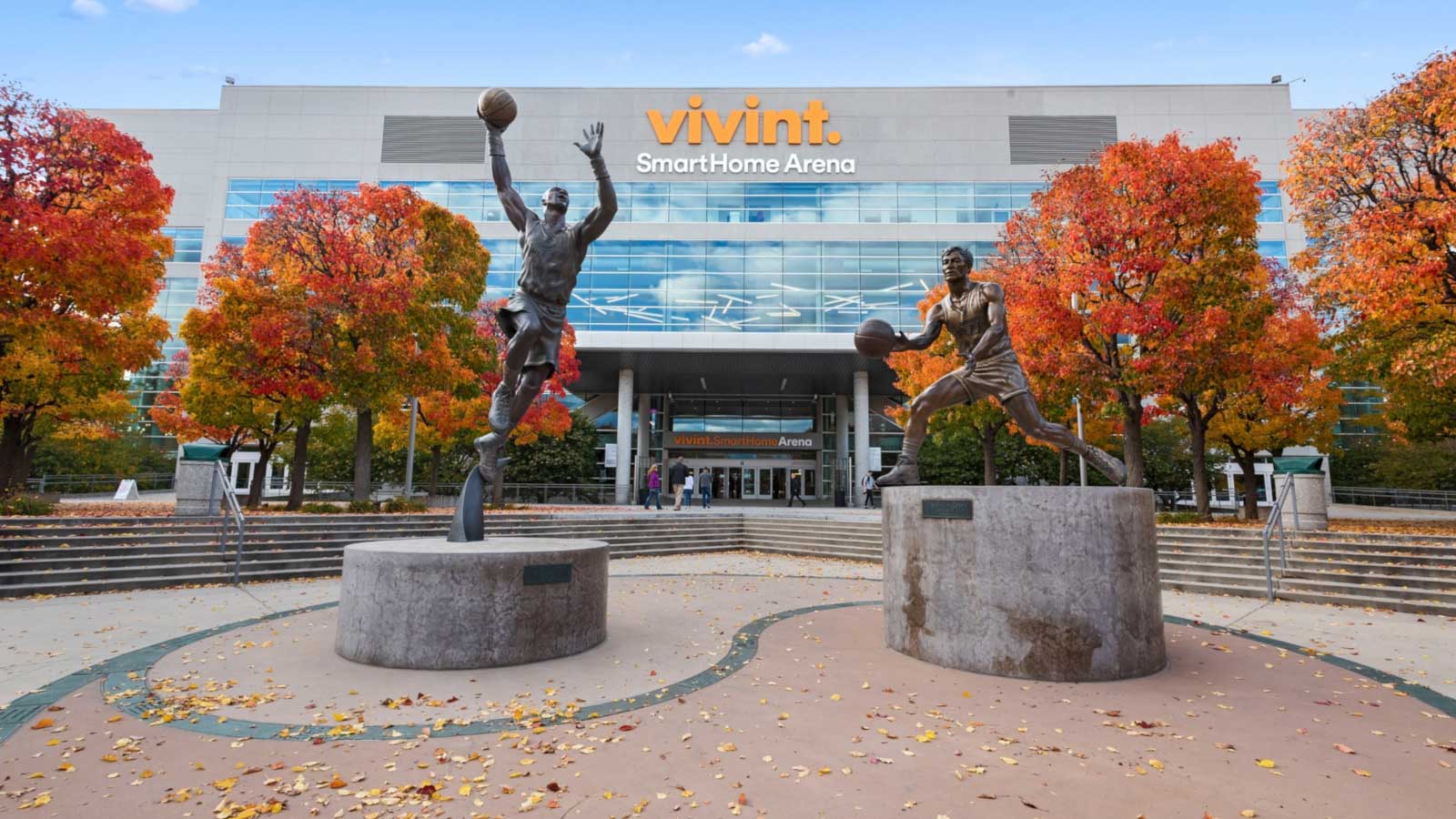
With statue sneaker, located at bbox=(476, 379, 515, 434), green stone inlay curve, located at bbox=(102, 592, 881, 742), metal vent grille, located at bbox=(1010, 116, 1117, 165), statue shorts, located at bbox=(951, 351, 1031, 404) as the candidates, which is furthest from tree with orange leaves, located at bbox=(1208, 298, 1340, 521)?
statue sneaker, located at bbox=(476, 379, 515, 434)

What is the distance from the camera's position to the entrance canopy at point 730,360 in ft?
103

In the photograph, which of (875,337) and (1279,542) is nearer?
(875,337)

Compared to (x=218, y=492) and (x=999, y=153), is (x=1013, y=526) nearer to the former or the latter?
(x=218, y=492)

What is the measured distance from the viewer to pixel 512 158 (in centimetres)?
3634

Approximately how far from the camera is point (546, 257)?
24.7ft

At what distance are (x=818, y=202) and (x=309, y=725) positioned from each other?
112 feet

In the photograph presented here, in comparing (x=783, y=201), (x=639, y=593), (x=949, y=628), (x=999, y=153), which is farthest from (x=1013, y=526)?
(x=999, y=153)

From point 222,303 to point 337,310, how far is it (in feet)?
8.14

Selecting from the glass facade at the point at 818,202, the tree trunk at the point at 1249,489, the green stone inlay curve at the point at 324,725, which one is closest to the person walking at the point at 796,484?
the glass facade at the point at 818,202

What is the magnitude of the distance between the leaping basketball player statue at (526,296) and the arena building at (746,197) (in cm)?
2386

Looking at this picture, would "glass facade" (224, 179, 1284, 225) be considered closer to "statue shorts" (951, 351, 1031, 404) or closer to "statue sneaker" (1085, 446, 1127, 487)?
"statue shorts" (951, 351, 1031, 404)

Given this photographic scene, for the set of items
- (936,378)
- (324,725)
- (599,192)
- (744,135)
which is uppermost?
(744,135)

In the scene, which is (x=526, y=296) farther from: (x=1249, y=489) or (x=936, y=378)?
(x=1249, y=489)

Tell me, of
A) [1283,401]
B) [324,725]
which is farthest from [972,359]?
[1283,401]
